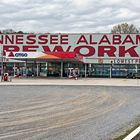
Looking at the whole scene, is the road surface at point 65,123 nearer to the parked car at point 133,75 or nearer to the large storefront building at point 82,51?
the parked car at point 133,75

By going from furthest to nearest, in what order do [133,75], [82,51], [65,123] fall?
[82,51] < [133,75] < [65,123]

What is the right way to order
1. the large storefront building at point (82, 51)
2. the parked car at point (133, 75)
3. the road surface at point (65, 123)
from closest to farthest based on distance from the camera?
the road surface at point (65, 123) < the parked car at point (133, 75) < the large storefront building at point (82, 51)

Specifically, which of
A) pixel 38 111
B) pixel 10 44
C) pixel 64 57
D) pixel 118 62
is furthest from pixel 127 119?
pixel 10 44

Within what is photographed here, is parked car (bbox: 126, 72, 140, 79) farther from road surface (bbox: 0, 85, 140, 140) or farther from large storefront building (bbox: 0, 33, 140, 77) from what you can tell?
road surface (bbox: 0, 85, 140, 140)

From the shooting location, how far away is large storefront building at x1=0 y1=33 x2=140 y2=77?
225 ft

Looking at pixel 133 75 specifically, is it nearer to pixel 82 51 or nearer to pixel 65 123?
pixel 82 51

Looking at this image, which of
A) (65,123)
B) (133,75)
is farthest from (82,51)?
(65,123)

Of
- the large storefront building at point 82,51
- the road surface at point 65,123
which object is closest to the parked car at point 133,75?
the large storefront building at point 82,51

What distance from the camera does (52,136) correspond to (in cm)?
1020

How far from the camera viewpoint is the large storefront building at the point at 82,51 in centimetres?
6850

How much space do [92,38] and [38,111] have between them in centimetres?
5471

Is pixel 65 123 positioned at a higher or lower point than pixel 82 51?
lower

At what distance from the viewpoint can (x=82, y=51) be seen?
70.1m

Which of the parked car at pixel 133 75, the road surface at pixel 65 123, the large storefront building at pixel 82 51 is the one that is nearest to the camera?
the road surface at pixel 65 123
